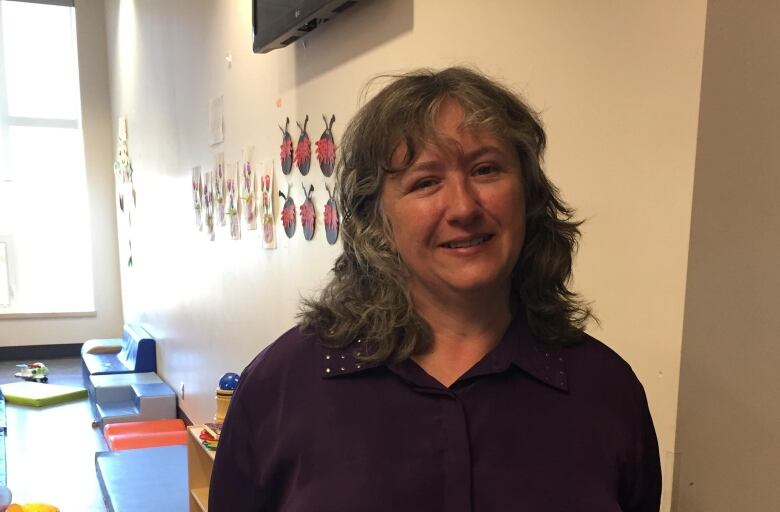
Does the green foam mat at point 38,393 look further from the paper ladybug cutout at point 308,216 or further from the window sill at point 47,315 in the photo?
the paper ladybug cutout at point 308,216

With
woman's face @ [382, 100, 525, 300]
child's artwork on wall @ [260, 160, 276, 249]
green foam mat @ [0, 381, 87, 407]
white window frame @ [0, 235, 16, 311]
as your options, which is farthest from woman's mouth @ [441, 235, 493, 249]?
white window frame @ [0, 235, 16, 311]

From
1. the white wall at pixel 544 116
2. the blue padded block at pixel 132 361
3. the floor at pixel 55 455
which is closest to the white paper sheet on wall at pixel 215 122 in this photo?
the white wall at pixel 544 116

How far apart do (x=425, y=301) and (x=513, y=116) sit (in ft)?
1.08

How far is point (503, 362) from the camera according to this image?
3.31 ft

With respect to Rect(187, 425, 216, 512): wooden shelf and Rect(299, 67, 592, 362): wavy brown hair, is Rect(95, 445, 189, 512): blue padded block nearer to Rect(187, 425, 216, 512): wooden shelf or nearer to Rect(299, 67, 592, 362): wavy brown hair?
Rect(187, 425, 216, 512): wooden shelf

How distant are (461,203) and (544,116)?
2.03ft

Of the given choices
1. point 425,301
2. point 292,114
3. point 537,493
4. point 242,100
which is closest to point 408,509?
point 537,493

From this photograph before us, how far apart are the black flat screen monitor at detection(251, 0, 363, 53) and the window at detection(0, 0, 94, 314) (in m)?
5.54

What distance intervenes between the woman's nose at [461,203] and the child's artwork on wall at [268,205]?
2.13 metres

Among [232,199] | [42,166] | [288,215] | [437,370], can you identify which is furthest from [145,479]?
[42,166]

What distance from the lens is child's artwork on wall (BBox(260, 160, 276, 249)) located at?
3012mm

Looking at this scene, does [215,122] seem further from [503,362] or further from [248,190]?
[503,362]

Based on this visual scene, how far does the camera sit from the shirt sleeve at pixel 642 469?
3.48ft

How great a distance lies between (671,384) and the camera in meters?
1.25
